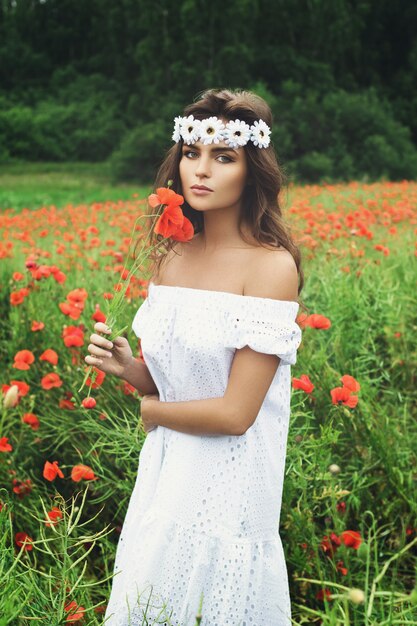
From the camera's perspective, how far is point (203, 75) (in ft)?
65.6

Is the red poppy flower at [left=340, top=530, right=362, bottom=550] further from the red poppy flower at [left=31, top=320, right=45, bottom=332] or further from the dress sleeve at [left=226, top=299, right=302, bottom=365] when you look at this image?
the red poppy flower at [left=31, top=320, right=45, bottom=332]

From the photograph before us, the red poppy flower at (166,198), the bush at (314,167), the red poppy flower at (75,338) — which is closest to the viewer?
the red poppy flower at (166,198)

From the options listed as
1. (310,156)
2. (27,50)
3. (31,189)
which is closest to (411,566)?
(31,189)

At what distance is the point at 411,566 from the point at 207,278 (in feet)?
4.30

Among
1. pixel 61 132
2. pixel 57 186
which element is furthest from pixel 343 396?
pixel 61 132

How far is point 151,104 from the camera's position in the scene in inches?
830

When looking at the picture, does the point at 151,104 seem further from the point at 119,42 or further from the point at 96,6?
the point at 96,6

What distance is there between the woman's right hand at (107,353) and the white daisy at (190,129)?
0.43m

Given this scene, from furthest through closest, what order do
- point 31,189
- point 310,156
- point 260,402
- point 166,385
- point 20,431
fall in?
point 310,156, point 31,189, point 20,431, point 166,385, point 260,402

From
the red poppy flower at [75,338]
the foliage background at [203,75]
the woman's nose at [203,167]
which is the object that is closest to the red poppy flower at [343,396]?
the woman's nose at [203,167]

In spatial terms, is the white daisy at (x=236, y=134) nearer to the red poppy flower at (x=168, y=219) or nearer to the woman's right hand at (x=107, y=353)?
the red poppy flower at (x=168, y=219)

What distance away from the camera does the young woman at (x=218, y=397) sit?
1479mm

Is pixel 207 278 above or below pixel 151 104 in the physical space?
above

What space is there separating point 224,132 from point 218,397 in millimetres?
539
